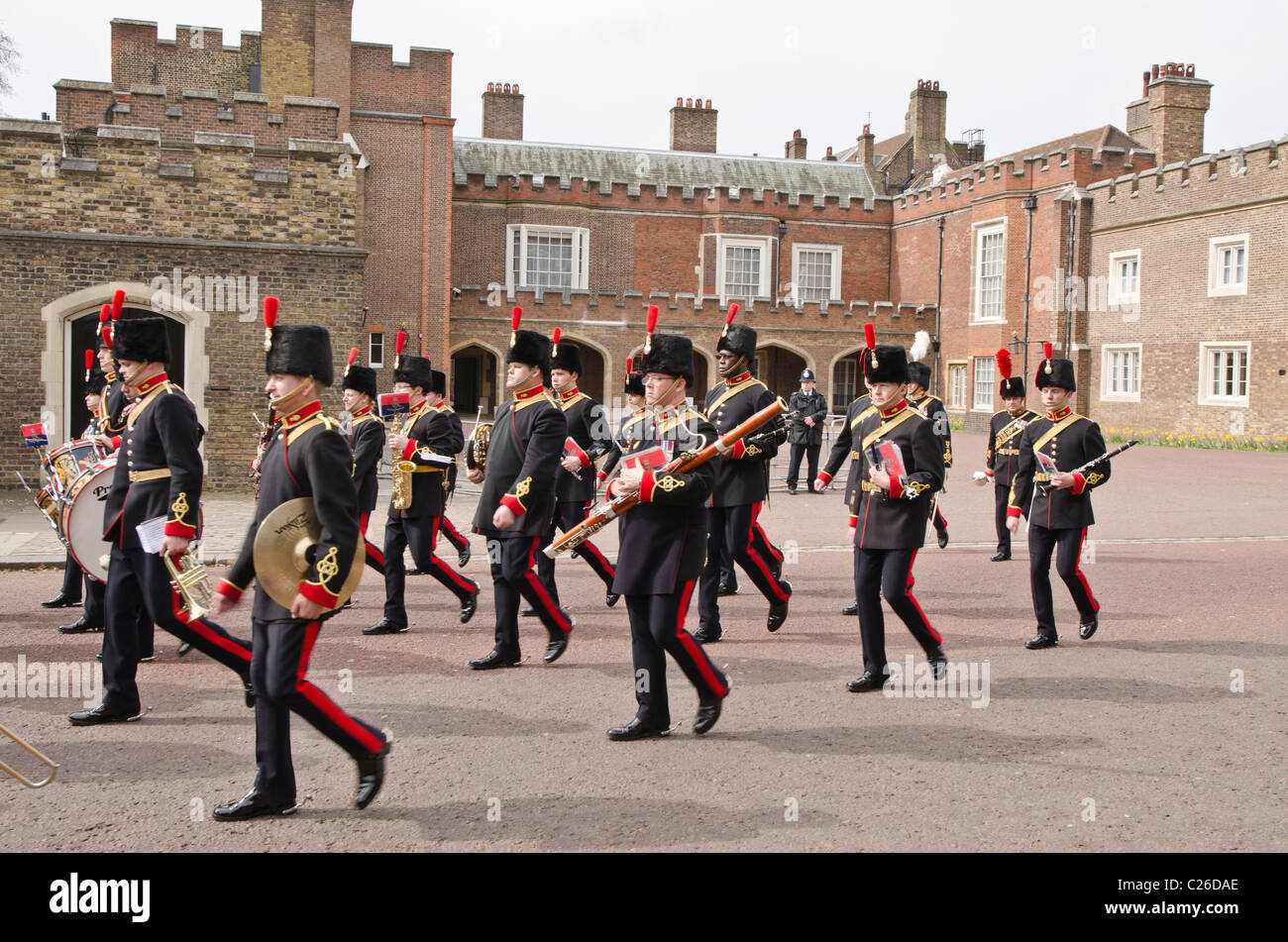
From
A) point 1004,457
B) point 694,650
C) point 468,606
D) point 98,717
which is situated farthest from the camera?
point 1004,457

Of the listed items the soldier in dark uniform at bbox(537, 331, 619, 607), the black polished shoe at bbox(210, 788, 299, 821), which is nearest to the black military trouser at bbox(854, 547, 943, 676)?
the soldier in dark uniform at bbox(537, 331, 619, 607)

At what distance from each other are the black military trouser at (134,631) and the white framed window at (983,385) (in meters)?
32.9

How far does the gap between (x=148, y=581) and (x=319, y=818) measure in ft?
6.28

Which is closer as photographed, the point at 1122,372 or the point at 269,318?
the point at 269,318

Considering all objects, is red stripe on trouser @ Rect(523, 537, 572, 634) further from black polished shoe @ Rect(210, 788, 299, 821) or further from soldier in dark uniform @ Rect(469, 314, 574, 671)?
black polished shoe @ Rect(210, 788, 299, 821)

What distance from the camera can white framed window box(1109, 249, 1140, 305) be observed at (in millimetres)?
32312

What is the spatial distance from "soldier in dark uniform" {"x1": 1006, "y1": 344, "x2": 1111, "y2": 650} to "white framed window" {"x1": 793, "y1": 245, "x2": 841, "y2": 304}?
3424 cm

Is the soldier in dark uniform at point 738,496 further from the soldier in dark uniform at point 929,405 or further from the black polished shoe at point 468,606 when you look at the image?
the soldier in dark uniform at point 929,405

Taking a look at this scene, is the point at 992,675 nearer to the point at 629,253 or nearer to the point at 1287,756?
the point at 1287,756

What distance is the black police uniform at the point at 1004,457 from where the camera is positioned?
11.7 metres

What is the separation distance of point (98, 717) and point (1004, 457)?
8.91 meters

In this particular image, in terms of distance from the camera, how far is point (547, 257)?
39.4 m

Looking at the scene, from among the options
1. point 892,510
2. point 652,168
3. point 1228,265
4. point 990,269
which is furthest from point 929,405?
point 652,168

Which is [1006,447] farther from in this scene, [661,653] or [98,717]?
[98,717]
